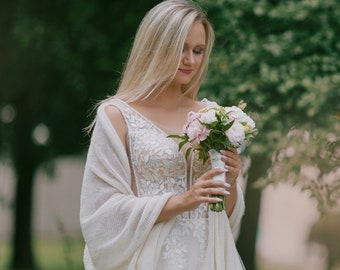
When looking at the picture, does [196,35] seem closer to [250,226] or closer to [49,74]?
[250,226]

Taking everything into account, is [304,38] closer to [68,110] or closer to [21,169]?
A: [68,110]

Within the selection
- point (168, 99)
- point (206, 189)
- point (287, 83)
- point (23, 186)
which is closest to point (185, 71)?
point (168, 99)

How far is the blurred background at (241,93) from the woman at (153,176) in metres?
0.92

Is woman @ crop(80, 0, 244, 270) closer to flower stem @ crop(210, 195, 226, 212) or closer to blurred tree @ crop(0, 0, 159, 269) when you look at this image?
flower stem @ crop(210, 195, 226, 212)

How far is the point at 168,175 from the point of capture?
11.7 ft

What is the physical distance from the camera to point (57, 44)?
10492mm

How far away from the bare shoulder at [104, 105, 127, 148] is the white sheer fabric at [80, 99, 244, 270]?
0.02 meters

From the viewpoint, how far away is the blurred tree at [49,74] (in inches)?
371

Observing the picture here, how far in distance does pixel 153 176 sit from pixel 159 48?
1.73 feet

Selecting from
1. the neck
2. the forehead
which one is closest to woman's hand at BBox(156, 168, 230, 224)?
Answer: the neck

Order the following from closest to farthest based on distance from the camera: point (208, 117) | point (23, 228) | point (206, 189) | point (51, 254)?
1. point (206, 189)
2. point (208, 117)
3. point (23, 228)
4. point (51, 254)

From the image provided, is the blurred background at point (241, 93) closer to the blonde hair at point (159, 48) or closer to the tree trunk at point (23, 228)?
the tree trunk at point (23, 228)

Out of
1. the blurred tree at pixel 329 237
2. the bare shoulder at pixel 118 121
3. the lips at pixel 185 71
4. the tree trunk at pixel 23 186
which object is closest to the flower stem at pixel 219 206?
the bare shoulder at pixel 118 121

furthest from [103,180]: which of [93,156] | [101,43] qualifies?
[101,43]
